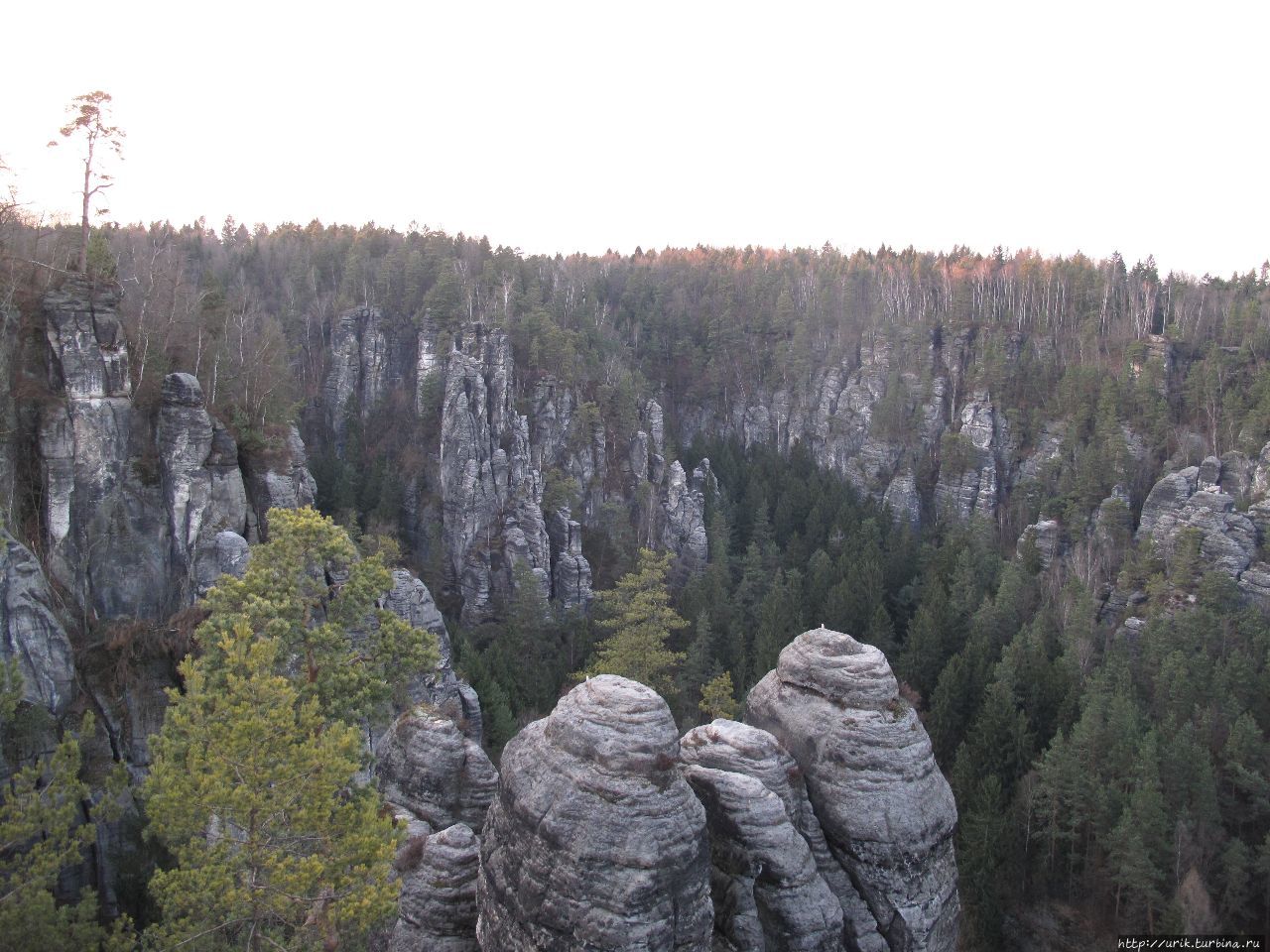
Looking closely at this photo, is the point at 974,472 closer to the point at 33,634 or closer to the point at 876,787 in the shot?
the point at 876,787

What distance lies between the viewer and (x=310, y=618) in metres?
13.5

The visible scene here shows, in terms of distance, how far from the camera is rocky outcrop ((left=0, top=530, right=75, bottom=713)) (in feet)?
60.8

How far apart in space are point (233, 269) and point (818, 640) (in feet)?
224

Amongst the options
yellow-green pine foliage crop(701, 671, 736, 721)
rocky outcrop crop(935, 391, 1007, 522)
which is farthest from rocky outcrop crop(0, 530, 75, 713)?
rocky outcrop crop(935, 391, 1007, 522)

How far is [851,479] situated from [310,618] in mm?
60195

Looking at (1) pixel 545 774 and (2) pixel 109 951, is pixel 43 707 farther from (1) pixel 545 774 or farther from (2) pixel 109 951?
(1) pixel 545 774

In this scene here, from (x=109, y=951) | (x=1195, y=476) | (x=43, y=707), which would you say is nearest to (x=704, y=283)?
(x=1195, y=476)

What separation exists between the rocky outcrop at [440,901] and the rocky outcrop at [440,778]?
7.65 ft

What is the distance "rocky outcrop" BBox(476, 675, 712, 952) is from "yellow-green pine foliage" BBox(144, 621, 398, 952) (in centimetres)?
156

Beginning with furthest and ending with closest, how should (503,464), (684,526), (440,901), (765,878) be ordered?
(684,526) → (503,464) → (440,901) → (765,878)

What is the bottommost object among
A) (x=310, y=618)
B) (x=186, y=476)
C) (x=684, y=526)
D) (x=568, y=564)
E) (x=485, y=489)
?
(x=568, y=564)

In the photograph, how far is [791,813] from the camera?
12688 millimetres

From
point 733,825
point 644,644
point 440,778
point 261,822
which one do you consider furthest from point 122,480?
point 733,825

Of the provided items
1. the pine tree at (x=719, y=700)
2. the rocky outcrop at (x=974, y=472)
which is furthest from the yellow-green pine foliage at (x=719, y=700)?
the rocky outcrop at (x=974, y=472)
